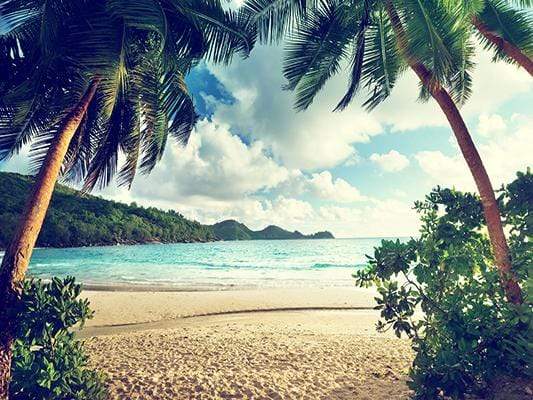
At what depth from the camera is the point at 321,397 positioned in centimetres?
502

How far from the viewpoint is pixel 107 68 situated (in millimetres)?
4480

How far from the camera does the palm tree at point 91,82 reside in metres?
4.43

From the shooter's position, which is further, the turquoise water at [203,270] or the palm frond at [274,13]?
the turquoise water at [203,270]

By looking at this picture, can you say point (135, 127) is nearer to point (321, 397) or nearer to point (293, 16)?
point (293, 16)

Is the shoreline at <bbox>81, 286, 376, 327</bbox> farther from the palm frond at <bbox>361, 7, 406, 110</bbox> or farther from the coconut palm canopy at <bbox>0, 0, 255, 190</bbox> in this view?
the palm frond at <bbox>361, 7, 406, 110</bbox>

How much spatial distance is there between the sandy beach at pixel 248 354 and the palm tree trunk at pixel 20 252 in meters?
1.68

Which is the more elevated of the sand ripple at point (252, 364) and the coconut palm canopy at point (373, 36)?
the coconut palm canopy at point (373, 36)

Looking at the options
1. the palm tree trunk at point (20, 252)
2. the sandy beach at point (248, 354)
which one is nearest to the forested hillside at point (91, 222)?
the sandy beach at point (248, 354)

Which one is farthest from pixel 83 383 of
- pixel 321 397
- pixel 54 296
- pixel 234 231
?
pixel 234 231

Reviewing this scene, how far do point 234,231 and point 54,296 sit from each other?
17379 centimetres

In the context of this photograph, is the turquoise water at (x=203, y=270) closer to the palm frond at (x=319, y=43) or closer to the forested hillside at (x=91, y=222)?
the forested hillside at (x=91, y=222)

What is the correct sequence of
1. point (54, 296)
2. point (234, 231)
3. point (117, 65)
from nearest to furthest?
point (54, 296), point (117, 65), point (234, 231)

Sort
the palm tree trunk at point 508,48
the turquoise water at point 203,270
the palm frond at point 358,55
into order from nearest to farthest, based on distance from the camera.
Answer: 1. the palm tree trunk at point 508,48
2. the palm frond at point 358,55
3. the turquoise water at point 203,270

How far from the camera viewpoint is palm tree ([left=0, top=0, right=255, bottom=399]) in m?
4.43
